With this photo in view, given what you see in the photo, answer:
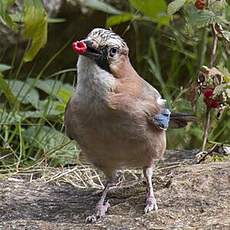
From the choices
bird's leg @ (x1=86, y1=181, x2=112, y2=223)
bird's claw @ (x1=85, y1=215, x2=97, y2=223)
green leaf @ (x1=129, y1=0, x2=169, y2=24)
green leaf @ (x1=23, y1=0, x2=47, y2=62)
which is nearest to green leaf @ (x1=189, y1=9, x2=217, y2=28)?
green leaf @ (x1=129, y1=0, x2=169, y2=24)

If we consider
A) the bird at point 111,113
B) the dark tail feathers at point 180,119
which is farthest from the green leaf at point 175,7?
the dark tail feathers at point 180,119

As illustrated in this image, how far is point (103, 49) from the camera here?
152 inches

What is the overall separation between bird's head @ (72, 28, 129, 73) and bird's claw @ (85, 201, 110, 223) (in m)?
0.60

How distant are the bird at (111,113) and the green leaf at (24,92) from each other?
1.62m

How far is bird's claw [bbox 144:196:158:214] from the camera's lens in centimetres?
376

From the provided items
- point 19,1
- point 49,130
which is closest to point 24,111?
point 49,130

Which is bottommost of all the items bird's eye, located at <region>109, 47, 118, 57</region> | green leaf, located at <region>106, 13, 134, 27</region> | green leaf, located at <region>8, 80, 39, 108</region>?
green leaf, located at <region>8, 80, 39, 108</region>

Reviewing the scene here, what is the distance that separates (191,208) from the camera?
3.75 metres

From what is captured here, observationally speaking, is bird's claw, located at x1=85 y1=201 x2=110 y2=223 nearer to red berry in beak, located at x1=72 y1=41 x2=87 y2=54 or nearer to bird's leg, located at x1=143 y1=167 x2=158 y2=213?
bird's leg, located at x1=143 y1=167 x2=158 y2=213

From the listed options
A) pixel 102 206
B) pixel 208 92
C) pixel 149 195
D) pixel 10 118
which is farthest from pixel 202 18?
pixel 10 118

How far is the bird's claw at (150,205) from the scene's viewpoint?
12.3 feet

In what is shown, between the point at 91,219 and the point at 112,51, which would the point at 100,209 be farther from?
the point at 112,51

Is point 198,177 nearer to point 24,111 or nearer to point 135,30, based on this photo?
point 24,111

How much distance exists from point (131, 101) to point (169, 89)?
2.68 metres
